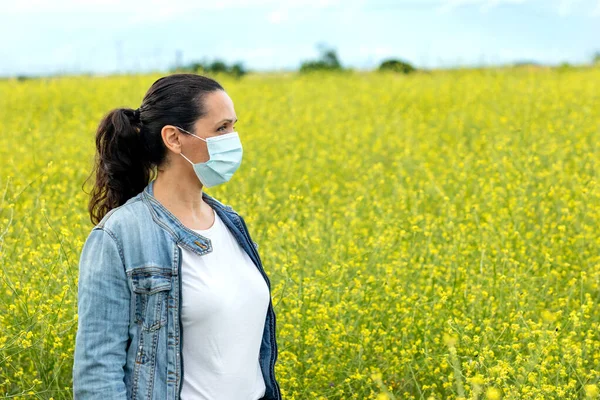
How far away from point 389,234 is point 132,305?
11.8 ft

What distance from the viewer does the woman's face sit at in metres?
2.44

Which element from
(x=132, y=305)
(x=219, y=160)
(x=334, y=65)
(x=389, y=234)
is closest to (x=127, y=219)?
(x=132, y=305)

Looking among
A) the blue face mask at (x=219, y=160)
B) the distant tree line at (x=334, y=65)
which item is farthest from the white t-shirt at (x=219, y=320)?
the distant tree line at (x=334, y=65)

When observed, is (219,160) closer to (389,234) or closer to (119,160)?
(119,160)

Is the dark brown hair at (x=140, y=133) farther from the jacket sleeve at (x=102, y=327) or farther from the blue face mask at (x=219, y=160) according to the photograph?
the jacket sleeve at (x=102, y=327)

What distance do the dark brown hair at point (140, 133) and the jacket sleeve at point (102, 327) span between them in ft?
1.24

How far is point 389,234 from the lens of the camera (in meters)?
5.69

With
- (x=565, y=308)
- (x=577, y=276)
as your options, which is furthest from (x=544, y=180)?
(x=565, y=308)

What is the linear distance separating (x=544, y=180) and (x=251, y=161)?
124 inches

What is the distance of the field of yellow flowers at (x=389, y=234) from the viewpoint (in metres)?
3.77

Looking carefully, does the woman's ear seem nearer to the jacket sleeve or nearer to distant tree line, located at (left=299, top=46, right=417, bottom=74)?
the jacket sleeve

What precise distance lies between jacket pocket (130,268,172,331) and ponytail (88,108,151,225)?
0.40 m

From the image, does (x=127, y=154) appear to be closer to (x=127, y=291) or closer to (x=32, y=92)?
(x=127, y=291)

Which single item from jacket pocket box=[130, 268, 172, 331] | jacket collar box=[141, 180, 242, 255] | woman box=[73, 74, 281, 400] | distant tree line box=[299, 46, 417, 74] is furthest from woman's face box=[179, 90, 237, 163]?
distant tree line box=[299, 46, 417, 74]
